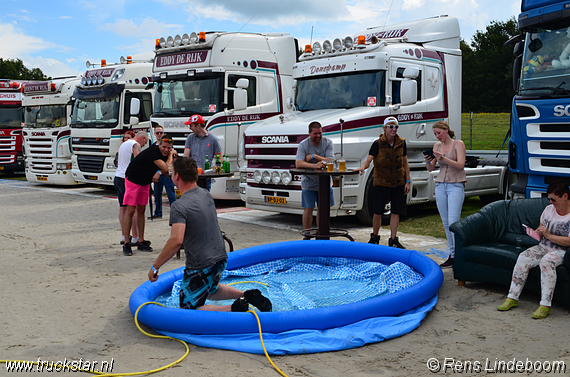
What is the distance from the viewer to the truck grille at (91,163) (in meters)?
16.6

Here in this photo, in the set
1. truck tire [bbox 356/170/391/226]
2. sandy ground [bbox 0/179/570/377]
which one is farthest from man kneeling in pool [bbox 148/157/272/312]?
truck tire [bbox 356/170/391/226]

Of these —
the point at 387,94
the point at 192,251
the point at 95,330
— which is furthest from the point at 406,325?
the point at 387,94

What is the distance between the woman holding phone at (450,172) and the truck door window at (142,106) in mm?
10402

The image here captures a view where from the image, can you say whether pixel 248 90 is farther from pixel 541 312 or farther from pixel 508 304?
pixel 541 312

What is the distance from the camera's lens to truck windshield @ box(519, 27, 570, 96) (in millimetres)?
7073

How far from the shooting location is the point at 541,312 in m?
5.30

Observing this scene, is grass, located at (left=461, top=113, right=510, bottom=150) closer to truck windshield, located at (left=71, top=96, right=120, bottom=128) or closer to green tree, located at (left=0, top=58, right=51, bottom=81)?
truck windshield, located at (left=71, top=96, right=120, bottom=128)

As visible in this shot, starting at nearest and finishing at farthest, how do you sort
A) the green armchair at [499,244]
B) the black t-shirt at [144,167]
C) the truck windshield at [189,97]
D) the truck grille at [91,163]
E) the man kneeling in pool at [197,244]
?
1. the man kneeling in pool at [197,244]
2. the green armchair at [499,244]
3. the black t-shirt at [144,167]
4. the truck windshield at [189,97]
5. the truck grille at [91,163]

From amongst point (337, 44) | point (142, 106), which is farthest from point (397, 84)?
point (142, 106)

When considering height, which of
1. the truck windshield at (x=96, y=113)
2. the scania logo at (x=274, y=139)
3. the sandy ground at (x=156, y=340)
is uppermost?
the truck windshield at (x=96, y=113)

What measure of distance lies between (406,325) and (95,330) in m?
2.93

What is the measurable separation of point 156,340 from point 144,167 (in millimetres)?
4001

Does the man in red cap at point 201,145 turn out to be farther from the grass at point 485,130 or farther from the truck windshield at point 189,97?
the grass at point 485,130

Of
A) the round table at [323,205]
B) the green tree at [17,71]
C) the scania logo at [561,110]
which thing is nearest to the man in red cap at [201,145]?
the round table at [323,205]
